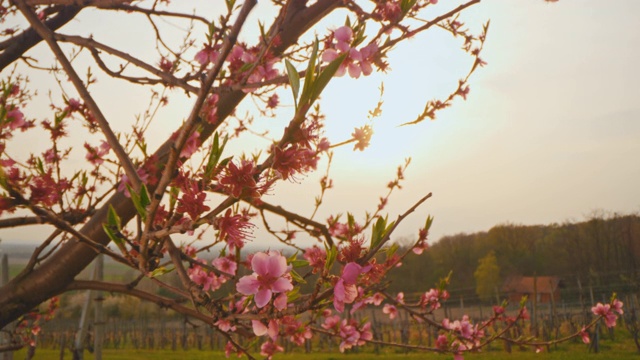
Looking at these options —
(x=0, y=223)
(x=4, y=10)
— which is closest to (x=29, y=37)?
(x=4, y=10)

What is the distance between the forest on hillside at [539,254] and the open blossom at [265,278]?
38299 millimetres

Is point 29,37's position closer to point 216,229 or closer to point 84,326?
point 216,229

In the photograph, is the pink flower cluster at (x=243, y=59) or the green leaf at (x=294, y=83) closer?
the green leaf at (x=294, y=83)

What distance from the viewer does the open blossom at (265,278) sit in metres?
1.18

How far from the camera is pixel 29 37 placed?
2.78m

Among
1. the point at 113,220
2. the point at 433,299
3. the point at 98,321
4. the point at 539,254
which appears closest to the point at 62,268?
the point at 113,220

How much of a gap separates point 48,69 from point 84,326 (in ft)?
8.25

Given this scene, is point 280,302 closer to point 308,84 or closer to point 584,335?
point 308,84

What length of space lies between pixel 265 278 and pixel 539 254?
4802 centimetres

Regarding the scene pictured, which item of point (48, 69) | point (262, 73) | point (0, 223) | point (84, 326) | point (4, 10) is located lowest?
point (84, 326)

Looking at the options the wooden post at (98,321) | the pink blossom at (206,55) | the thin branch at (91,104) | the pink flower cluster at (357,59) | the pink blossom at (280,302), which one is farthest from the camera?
the wooden post at (98,321)

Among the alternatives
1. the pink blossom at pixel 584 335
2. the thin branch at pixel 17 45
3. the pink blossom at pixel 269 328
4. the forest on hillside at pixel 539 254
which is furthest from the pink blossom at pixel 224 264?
the forest on hillside at pixel 539 254

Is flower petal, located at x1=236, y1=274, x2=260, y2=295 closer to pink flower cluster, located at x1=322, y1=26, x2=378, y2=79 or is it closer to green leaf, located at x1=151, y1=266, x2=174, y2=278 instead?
green leaf, located at x1=151, y1=266, x2=174, y2=278

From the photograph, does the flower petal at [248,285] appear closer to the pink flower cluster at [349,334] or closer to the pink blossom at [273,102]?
the pink flower cluster at [349,334]
